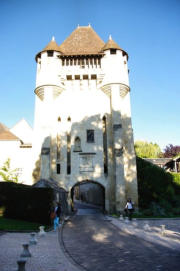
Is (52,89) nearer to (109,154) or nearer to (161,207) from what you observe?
(109,154)

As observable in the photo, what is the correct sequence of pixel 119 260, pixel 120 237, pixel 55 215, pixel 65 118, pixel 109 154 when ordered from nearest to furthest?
pixel 119 260 → pixel 120 237 → pixel 55 215 → pixel 109 154 → pixel 65 118

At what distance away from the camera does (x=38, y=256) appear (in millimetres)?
7078

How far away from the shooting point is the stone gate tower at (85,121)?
71.7 ft

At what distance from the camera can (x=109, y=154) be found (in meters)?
22.4

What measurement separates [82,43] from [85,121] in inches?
427

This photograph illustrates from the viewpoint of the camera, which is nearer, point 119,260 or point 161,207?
point 119,260

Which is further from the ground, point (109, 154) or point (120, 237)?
point (109, 154)

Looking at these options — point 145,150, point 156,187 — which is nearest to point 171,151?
point 145,150

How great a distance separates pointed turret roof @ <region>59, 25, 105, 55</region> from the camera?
25.8 m

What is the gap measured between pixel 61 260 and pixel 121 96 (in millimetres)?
20309

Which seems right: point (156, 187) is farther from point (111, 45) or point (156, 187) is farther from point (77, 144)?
point (111, 45)

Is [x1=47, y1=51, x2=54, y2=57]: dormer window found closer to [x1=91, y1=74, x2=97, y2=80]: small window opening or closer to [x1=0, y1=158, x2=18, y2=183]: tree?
[x1=91, y1=74, x2=97, y2=80]: small window opening

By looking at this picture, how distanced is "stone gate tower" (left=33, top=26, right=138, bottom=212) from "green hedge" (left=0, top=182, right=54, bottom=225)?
19.4 feet

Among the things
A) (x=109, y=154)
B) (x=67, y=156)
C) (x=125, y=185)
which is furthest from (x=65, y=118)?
(x=125, y=185)
